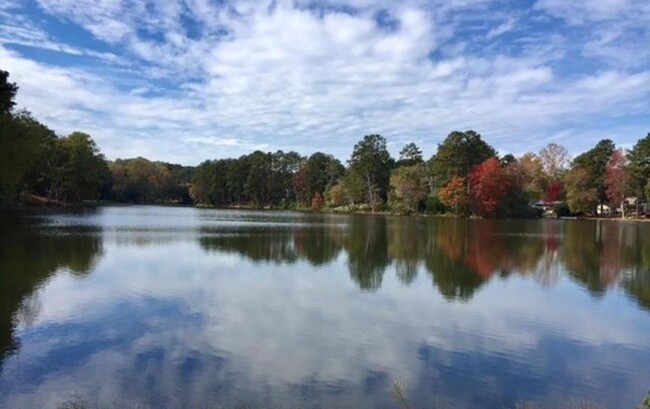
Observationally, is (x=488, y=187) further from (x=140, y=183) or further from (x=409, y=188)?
(x=140, y=183)

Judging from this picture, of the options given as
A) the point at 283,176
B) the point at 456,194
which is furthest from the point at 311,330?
the point at 283,176

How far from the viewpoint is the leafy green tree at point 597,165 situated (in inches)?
3083

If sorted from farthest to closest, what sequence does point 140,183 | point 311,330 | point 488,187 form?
1. point 140,183
2. point 488,187
3. point 311,330

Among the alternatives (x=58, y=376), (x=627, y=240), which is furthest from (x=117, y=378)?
(x=627, y=240)

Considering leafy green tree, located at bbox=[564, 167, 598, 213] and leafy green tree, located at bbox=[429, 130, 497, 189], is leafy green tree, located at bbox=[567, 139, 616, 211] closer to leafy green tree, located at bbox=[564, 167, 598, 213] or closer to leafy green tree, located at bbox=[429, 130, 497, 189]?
leafy green tree, located at bbox=[564, 167, 598, 213]

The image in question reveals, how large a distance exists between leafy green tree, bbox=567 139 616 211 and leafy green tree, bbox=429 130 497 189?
15.2 metres

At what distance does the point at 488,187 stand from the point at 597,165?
66.9 ft

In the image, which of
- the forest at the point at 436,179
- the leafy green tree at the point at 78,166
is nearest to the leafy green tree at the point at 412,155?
the forest at the point at 436,179

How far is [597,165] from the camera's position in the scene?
80.1m

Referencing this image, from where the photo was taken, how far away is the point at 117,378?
8.28 m

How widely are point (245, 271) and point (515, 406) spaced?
13662 mm

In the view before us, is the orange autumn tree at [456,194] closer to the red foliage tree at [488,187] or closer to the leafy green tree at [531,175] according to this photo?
the red foliage tree at [488,187]

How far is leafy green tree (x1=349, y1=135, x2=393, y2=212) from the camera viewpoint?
9019cm

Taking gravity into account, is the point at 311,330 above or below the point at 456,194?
below
